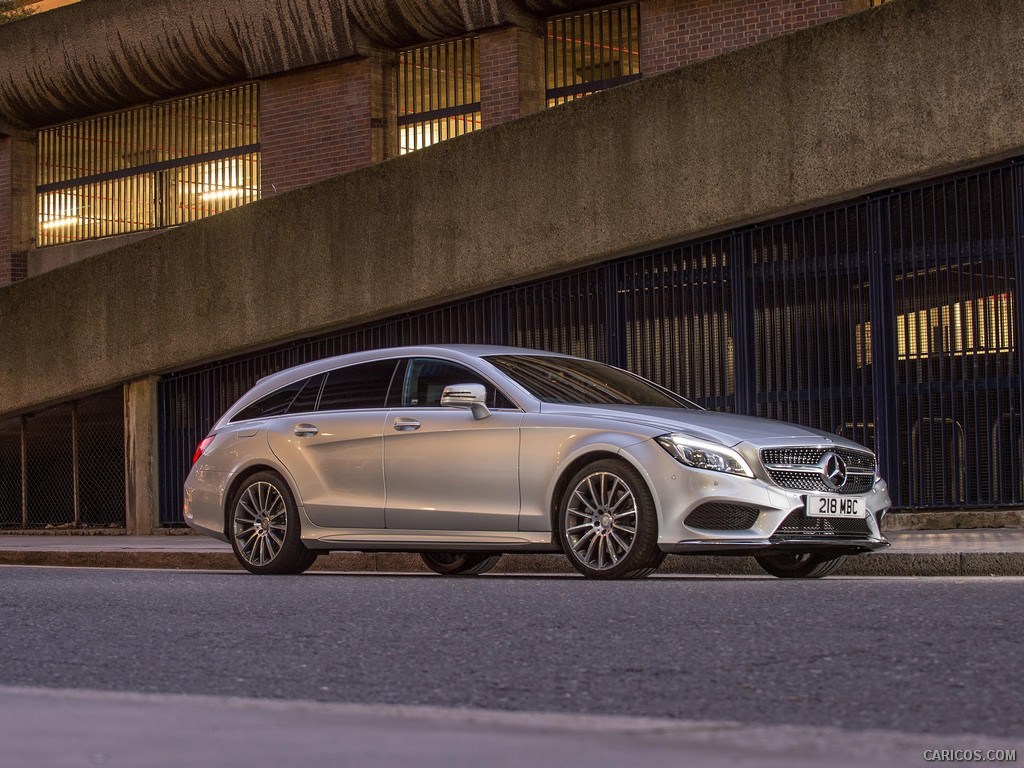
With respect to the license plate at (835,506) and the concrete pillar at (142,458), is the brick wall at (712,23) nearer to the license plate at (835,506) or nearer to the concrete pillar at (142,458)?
the concrete pillar at (142,458)

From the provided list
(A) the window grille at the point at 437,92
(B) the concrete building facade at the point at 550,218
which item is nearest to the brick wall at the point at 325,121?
(B) the concrete building facade at the point at 550,218

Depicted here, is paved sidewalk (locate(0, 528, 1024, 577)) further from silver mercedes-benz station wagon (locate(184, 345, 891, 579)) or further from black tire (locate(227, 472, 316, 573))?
black tire (locate(227, 472, 316, 573))

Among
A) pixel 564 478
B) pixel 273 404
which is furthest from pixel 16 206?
pixel 564 478

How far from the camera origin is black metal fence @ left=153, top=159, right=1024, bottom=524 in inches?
521

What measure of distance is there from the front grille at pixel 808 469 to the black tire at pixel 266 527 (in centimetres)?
355

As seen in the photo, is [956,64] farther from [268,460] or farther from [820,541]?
[268,460]

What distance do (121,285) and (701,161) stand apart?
25.9 feet

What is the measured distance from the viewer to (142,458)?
60.0 ft

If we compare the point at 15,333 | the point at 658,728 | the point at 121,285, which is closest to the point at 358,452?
the point at 658,728

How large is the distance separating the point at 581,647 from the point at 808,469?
133 inches

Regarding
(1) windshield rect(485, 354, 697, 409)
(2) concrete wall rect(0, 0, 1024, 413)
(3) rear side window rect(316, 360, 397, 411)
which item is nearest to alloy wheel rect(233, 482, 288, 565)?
(3) rear side window rect(316, 360, 397, 411)

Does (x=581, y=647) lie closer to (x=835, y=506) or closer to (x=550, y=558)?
(x=835, y=506)

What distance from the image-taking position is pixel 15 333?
1905cm

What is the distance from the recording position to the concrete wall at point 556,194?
13.4 m
